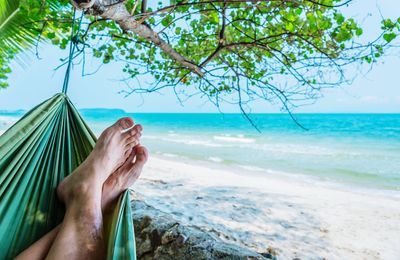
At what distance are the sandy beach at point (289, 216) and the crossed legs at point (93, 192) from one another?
1.26 meters

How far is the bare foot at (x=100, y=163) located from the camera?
0.96 metres

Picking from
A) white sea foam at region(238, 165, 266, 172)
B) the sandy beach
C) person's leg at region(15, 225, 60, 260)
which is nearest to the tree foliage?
person's leg at region(15, 225, 60, 260)

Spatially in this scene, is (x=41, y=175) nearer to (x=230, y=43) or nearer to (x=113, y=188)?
(x=113, y=188)

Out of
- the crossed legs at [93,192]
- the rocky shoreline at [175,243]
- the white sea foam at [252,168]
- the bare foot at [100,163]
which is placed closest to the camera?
the crossed legs at [93,192]

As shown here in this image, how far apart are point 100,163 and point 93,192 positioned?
144mm

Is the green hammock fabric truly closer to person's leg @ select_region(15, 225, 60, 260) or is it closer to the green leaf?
person's leg @ select_region(15, 225, 60, 260)

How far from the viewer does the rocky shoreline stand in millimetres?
1249

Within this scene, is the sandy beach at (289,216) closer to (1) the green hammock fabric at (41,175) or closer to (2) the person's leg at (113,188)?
(2) the person's leg at (113,188)

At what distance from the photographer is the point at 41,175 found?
1.02m

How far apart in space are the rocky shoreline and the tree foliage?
819 millimetres

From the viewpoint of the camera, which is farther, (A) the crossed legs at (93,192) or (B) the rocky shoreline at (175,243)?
(B) the rocky shoreline at (175,243)

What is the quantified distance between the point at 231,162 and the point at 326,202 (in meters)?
4.33

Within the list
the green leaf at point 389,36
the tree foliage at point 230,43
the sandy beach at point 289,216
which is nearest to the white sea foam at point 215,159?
the sandy beach at point 289,216

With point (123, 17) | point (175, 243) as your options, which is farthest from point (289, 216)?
point (123, 17)
